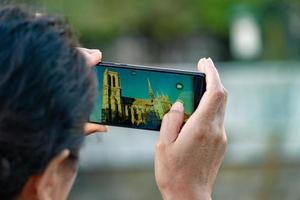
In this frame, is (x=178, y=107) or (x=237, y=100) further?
(x=237, y=100)

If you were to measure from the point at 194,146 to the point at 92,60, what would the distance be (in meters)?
0.20

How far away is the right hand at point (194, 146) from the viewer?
1645mm

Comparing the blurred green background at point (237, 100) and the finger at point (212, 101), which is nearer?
the finger at point (212, 101)

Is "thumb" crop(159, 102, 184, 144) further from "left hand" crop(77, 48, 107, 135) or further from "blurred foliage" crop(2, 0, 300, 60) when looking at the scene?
"blurred foliage" crop(2, 0, 300, 60)

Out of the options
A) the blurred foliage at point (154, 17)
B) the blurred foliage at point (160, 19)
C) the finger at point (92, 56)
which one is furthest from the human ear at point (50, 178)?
the blurred foliage at point (154, 17)

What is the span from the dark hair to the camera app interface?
23 cm

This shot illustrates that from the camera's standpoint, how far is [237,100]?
34.4 feet

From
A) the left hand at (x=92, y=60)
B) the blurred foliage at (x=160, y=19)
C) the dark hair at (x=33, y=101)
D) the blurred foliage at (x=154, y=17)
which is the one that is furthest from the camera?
the blurred foliage at (x=154, y=17)

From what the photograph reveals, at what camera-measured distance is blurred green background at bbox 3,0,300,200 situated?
7.89 metres

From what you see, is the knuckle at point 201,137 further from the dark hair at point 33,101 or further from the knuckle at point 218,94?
the dark hair at point 33,101

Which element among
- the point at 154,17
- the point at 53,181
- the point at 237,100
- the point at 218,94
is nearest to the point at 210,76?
the point at 218,94

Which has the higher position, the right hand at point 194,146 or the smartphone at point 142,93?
the smartphone at point 142,93

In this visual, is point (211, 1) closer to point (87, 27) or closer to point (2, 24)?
point (87, 27)

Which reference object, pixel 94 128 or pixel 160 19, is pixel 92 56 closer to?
pixel 94 128
